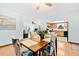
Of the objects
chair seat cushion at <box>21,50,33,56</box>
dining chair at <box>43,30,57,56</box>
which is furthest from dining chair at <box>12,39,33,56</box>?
dining chair at <box>43,30,57,56</box>

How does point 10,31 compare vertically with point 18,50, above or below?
above

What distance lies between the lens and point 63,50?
196 centimetres

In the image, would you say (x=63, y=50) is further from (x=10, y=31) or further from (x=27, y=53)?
(x=10, y=31)

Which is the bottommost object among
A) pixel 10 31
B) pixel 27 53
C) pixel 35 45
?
pixel 27 53

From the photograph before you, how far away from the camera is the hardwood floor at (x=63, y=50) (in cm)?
194

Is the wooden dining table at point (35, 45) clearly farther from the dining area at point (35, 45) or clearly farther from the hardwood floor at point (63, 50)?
the hardwood floor at point (63, 50)

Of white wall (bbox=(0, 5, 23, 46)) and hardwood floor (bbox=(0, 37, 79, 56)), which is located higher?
white wall (bbox=(0, 5, 23, 46))

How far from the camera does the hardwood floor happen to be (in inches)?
76.2

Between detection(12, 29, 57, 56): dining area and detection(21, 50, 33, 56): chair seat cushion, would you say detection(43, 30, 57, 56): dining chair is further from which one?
detection(21, 50, 33, 56): chair seat cushion

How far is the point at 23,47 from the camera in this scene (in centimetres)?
196

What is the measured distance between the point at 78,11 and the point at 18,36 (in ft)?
3.04

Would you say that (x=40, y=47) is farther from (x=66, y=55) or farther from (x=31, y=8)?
(x=31, y=8)

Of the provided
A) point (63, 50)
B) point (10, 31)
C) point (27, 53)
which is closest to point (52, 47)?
point (63, 50)

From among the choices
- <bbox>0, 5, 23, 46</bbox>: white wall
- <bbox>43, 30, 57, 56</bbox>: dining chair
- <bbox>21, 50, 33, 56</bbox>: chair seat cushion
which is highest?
<bbox>0, 5, 23, 46</bbox>: white wall
